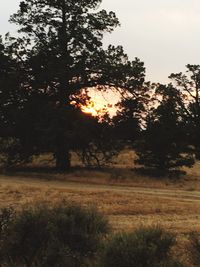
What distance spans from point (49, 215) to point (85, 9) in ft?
86.9

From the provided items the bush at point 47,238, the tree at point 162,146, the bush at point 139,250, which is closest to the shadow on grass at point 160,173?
the tree at point 162,146

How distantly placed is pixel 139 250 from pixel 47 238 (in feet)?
9.61

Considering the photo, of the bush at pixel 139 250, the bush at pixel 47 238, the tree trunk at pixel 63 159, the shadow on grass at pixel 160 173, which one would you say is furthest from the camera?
the tree trunk at pixel 63 159

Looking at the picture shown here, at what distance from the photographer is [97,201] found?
23594 mm

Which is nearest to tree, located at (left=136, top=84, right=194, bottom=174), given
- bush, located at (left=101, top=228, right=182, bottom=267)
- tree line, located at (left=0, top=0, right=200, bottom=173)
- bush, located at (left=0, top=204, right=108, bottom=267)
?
tree line, located at (left=0, top=0, right=200, bottom=173)

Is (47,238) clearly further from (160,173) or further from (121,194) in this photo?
(160,173)

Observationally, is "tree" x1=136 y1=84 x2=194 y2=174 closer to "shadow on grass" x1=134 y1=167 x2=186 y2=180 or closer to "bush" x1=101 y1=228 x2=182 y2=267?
"shadow on grass" x1=134 y1=167 x2=186 y2=180

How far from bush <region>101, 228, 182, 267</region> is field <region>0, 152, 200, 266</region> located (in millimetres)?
5379

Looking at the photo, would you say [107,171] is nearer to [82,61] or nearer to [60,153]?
[60,153]

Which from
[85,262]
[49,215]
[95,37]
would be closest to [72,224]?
[49,215]

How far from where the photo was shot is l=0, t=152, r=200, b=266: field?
19750 millimetres

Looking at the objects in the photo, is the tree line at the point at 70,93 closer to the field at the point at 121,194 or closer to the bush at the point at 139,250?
the field at the point at 121,194

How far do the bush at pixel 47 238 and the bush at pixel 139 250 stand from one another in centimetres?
132

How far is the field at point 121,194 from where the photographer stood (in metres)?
19.8
